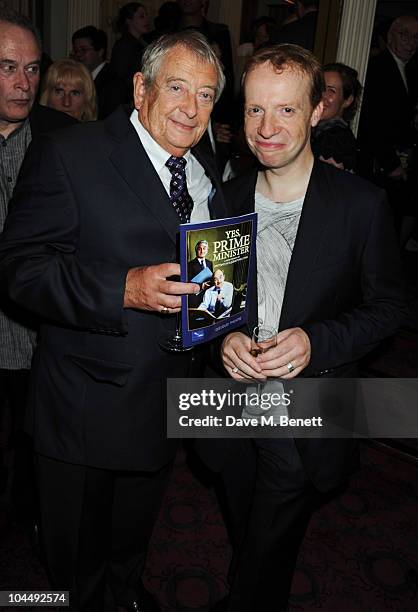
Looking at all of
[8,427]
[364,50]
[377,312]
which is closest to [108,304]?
[377,312]

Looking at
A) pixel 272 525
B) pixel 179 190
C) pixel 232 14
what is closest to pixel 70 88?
pixel 179 190

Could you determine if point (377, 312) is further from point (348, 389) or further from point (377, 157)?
point (377, 157)

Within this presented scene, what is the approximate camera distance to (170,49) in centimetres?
176

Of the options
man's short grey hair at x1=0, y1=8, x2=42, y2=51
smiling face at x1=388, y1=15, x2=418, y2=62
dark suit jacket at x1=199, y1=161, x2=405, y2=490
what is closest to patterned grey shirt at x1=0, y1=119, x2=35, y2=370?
man's short grey hair at x1=0, y1=8, x2=42, y2=51

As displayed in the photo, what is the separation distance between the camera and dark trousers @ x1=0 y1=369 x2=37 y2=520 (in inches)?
109

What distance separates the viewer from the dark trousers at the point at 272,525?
1996mm

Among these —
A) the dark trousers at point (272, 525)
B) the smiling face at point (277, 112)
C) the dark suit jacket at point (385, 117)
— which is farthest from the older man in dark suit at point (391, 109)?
the dark trousers at point (272, 525)

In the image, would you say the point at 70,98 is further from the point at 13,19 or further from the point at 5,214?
the point at 5,214

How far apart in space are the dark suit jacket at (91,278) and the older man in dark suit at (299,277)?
351mm

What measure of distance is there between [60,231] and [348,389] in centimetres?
114

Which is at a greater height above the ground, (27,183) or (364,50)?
(364,50)

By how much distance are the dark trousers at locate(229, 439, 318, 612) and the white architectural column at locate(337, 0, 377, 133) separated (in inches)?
174

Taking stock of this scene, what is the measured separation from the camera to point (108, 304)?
1660 mm

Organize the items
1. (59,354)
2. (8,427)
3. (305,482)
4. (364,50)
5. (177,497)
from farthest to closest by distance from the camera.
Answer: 1. (364,50)
2. (8,427)
3. (177,497)
4. (305,482)
5. (59,354)
